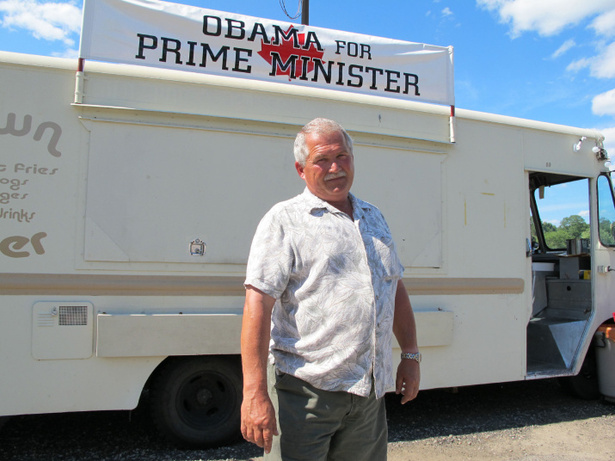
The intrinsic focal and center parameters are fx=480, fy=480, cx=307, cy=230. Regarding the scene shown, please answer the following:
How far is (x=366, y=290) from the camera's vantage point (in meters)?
1.81

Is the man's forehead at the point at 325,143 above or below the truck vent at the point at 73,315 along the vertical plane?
above

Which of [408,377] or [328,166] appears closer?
[328,166]

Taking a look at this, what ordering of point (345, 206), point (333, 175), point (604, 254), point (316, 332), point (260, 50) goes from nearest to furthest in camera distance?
point (316, 332) → point (333, 175) → point (345, 206) → point (260, 50) → point (604, 254)

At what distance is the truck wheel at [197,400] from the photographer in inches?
140

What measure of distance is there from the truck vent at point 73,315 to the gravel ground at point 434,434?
106 centimetres

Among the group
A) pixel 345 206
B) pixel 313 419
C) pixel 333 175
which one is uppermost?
pixel 333 175

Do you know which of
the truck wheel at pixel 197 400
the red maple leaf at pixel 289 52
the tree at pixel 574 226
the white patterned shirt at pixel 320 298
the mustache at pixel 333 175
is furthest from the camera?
the tree at pixel 574 226

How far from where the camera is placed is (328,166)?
193 cm

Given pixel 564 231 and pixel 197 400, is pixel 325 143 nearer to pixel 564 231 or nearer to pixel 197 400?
pixel 197 400

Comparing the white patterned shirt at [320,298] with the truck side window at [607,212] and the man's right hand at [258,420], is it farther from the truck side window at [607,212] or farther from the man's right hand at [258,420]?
the truck side window at [607,212]

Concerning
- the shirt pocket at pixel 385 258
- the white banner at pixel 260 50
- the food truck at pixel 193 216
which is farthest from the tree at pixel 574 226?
the shirt pocket at pixel 385 258

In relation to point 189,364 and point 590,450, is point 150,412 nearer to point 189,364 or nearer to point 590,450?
point 189,364

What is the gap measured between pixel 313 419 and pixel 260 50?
3040mm

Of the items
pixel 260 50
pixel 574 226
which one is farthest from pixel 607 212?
pixel 260 50
